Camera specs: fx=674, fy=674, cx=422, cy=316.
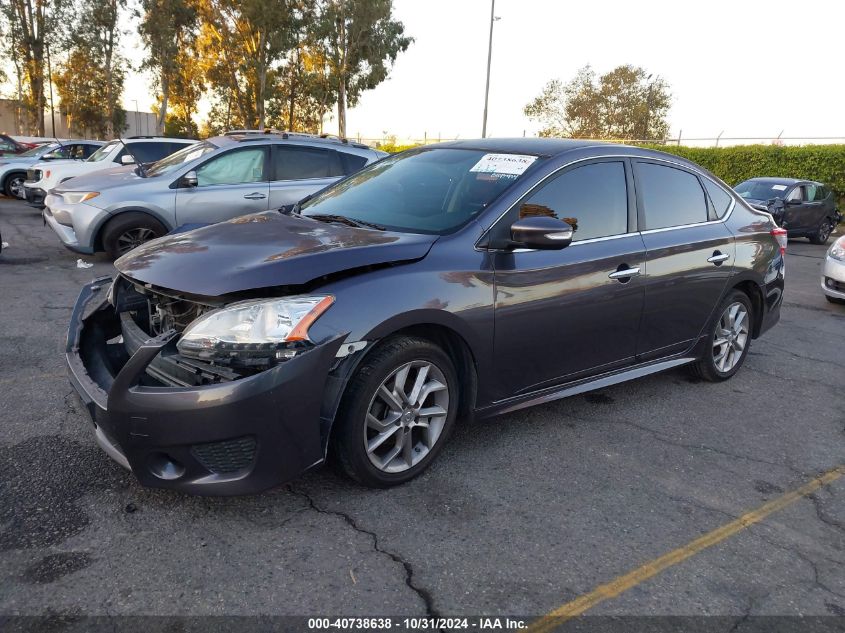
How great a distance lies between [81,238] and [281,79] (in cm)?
3334

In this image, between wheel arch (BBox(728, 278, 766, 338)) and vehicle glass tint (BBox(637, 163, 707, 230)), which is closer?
vehicle glass tint (BBox(637, 163, 707, 230))

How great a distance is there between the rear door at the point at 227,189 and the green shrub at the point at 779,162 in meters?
16.4

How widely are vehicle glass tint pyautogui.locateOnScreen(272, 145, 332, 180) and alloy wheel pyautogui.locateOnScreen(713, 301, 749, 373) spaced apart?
546 centimetres

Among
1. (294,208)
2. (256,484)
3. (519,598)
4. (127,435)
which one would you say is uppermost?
(294,208)

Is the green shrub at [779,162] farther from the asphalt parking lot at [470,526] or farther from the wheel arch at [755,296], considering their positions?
the asphalt parking lot at [470,526]

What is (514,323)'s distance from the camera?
3365 millimetres

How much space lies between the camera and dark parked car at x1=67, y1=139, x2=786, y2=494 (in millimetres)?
2609

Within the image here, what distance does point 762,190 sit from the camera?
15.3 meters

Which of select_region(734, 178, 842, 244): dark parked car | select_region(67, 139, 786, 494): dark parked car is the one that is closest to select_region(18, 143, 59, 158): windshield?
select_region(67, 139, 786, 494): dark parked car

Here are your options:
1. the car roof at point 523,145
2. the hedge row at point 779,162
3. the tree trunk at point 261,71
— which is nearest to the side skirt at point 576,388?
the car roof at point 523,145

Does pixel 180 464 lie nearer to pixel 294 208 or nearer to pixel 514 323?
pixel 514 323

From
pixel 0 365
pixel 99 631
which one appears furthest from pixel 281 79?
pixel 99 631

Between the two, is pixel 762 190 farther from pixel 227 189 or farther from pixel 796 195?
pixel 227 189

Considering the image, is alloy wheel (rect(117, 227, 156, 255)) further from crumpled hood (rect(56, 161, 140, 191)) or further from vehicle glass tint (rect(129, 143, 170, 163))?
vehicle glass tint (rect(129, 143, 170, 163))
